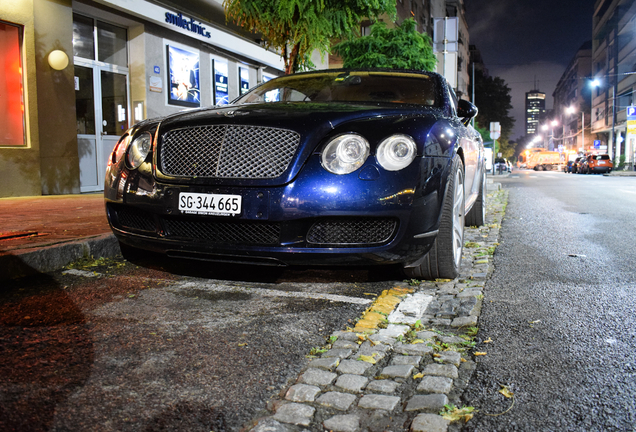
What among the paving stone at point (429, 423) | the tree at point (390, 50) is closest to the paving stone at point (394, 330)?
the paving stone at point (429, 423)

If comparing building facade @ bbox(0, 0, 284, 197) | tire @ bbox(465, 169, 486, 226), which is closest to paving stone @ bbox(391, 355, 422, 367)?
tire @ bbox(465, 169, 486, 226)

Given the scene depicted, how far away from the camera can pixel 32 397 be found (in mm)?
1918

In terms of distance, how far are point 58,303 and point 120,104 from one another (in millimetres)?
9643

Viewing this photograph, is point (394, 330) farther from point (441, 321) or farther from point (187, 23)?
point (187, 23)

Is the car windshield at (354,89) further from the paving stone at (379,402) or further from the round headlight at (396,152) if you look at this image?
the paving stone at (379,402)

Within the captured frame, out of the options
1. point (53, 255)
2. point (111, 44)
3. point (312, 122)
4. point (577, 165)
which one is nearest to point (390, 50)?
point (111, 44)

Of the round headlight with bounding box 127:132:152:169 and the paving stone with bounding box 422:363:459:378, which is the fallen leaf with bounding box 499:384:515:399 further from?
the round headlight with bounding box 127:132:152:169

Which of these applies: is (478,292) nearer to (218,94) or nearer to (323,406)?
(323,406)

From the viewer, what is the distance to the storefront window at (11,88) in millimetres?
9492

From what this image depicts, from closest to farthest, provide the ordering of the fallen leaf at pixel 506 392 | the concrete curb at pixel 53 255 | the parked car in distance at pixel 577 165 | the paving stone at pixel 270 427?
the paving stone at pixel 270 427, the fallen leaf at pixel 506 392, the concrete curb at pixel 53 255, the parked car in distance at pixel 577 165

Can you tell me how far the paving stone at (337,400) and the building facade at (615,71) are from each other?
56.1 meters

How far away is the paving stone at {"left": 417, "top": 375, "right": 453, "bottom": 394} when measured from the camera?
2008mm

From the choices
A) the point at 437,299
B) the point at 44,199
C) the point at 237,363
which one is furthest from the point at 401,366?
the point at 44,199

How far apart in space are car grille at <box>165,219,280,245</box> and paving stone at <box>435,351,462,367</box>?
3.63 ft
